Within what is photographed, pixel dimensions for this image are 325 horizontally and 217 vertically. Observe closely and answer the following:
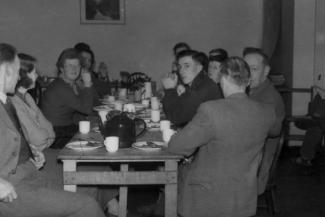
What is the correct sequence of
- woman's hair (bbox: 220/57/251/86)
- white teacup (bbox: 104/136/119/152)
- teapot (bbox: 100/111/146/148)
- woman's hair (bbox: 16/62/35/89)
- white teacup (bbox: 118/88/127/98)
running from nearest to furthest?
woman's hair (bbox: 220/57/251/86) < white teacup (bbox: 104/136/119/152) < teapot (bbox: 100/111/146/148) < woman's hair (bbox: 16/62/35/89) < white teacup (bbox: 118/88/127/98)

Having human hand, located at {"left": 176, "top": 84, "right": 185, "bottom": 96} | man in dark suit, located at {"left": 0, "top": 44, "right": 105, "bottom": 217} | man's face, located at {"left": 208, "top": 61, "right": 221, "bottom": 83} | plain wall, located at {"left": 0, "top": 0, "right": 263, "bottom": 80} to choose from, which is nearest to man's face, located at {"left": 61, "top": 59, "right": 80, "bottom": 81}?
human hand, located at {"left": 176, "top": 84, "right": 185, "bottom": 96}

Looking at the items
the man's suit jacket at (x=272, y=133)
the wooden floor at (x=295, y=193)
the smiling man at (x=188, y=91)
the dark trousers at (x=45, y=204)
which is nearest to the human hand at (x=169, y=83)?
the smiling man at (x=188, y=91)

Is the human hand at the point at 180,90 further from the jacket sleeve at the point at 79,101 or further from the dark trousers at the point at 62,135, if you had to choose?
the dark trousers at the point at 62,135

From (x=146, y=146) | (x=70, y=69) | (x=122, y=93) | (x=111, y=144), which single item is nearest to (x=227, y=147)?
(x=146, y=146)

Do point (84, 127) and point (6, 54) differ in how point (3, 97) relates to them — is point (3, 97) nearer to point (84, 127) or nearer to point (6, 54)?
point (6, 54)

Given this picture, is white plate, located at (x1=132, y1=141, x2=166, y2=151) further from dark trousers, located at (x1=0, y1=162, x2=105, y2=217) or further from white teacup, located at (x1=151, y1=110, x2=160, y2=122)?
white teacup, located at (x1=151, y1=110, x2=160, y2=122)

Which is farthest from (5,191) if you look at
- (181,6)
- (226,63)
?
(181,6)

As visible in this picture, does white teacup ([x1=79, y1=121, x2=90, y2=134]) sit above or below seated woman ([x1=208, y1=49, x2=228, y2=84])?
below

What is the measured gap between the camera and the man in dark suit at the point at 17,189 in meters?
2.68

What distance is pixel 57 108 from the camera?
4.41 meters

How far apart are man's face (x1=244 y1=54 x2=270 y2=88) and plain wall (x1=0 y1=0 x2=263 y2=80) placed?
408 centimetres

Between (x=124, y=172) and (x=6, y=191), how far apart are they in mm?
703

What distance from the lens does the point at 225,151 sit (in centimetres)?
282

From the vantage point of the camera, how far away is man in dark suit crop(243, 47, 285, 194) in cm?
355
